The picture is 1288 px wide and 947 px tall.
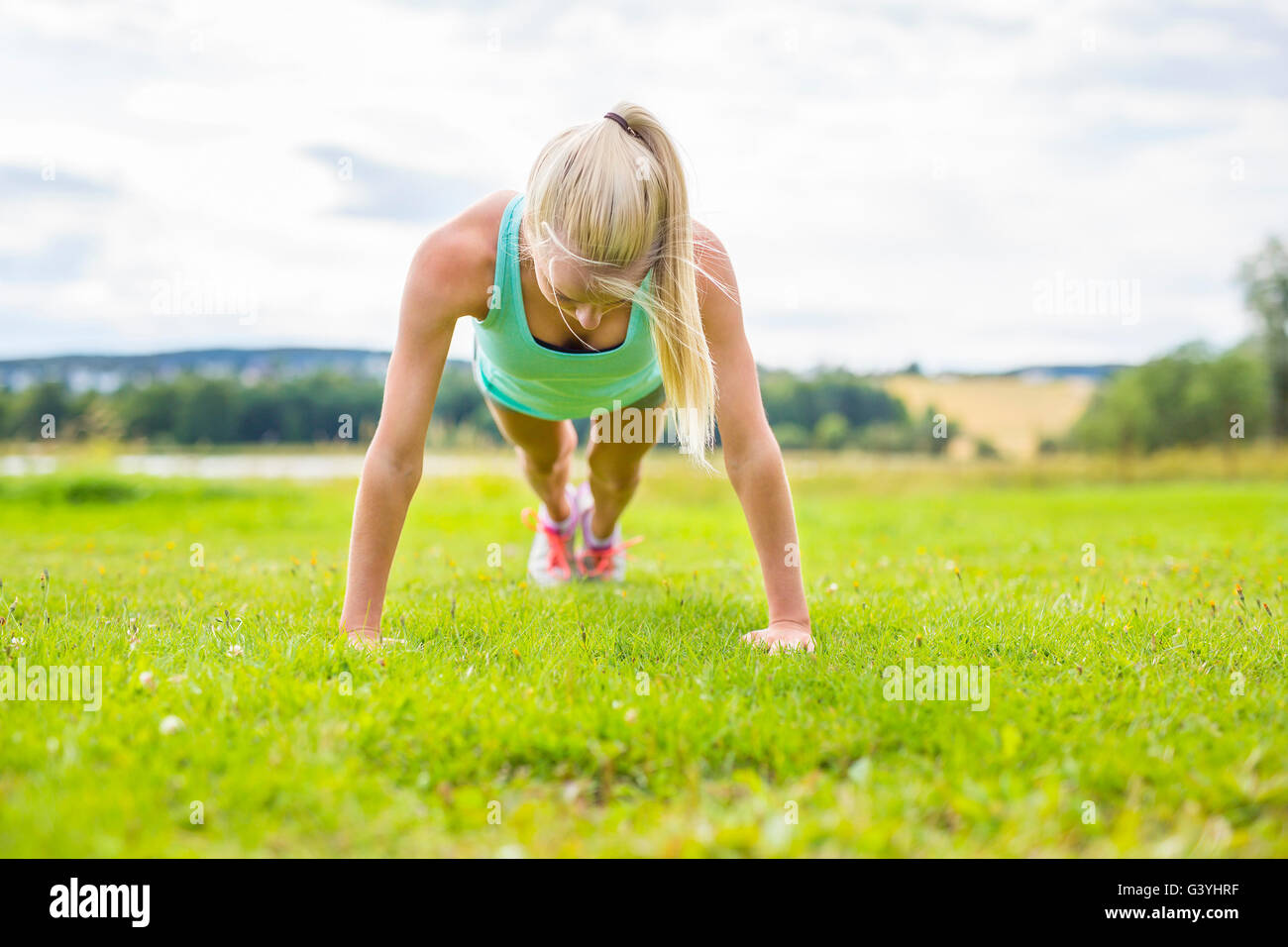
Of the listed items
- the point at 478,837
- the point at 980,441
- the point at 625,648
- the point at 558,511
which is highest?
the point at 980,441

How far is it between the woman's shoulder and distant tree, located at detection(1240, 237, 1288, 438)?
95.4ft

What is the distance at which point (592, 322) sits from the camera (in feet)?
9.34

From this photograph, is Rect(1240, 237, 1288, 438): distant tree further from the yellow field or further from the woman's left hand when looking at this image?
the woman's left hand

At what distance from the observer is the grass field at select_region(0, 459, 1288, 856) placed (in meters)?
1.78

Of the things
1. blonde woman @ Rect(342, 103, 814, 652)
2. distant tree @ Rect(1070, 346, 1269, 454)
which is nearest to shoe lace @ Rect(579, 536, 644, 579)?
blonde woman @ Rect(342, 103, 814, 652)

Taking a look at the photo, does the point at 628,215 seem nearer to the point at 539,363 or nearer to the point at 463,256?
the point at 463,256


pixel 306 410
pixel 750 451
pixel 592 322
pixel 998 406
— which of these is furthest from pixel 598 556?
pixel 998 406

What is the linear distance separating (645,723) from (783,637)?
0.92m

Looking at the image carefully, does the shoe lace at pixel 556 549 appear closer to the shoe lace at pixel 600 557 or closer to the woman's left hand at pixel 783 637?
the shoe lace at pixel 600 557

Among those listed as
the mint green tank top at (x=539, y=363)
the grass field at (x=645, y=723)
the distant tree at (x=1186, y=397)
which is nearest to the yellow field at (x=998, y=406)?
the distant tree at (x=1186, y=397)
